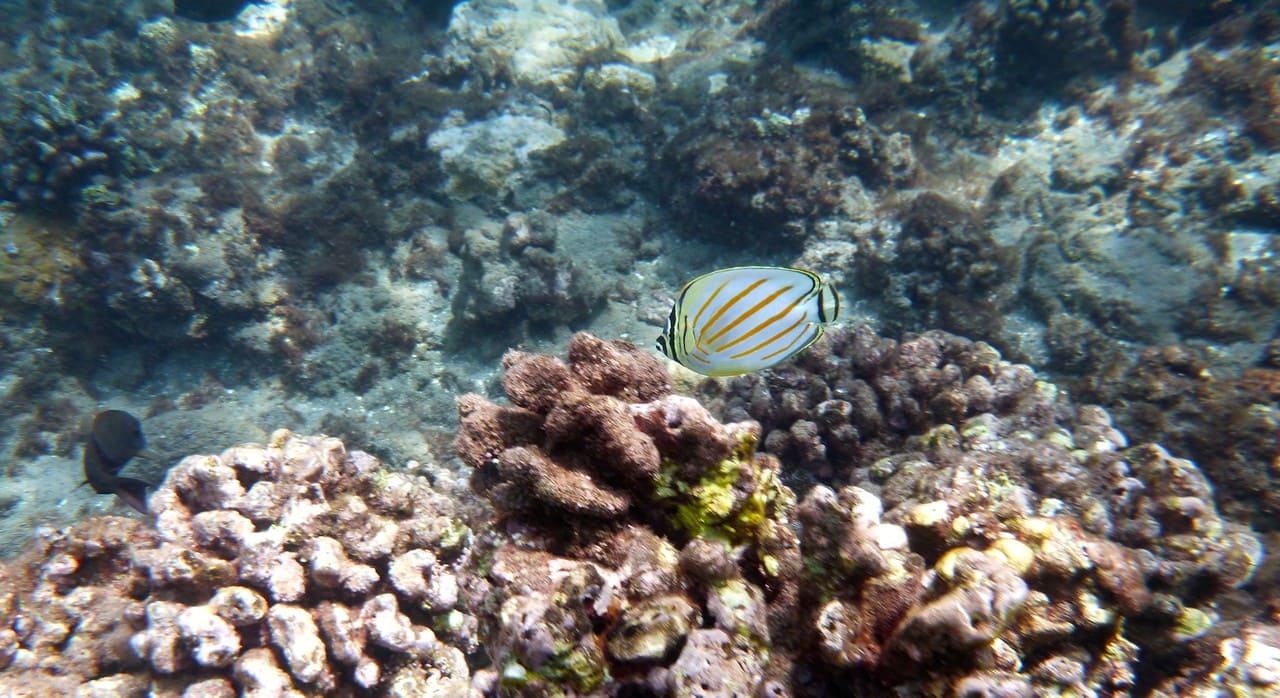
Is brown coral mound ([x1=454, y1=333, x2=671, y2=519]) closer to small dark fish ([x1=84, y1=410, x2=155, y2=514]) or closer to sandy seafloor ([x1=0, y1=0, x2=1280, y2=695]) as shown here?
sandy seafloor ([x1=0, y1=0, x2=1280, y2=695])

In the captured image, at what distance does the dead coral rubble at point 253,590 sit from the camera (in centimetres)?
303

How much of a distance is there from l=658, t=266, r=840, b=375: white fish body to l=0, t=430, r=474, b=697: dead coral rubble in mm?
2152

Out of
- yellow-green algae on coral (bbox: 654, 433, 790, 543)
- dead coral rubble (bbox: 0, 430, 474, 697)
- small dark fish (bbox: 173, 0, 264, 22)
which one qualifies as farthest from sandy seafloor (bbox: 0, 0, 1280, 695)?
yellow-green algae on coral (bbox: 654, 433, 790, 543)

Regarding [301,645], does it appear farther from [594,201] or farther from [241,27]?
[241,27]

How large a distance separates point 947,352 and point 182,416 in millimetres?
7754

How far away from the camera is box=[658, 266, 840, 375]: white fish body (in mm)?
2182

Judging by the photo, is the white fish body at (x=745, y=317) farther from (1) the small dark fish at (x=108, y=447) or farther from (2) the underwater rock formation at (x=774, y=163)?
(1) the small dark fish at (x=108, y=447)

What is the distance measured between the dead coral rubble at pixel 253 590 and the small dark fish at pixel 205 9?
10725 mm

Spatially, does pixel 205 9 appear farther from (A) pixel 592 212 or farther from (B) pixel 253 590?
(B) pixel 253 590

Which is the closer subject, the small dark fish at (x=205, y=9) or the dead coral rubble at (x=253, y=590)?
the dead coral rubble at (x=253, y=590)

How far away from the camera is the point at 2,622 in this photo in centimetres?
344

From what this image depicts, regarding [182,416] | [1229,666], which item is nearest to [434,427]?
[182,416]

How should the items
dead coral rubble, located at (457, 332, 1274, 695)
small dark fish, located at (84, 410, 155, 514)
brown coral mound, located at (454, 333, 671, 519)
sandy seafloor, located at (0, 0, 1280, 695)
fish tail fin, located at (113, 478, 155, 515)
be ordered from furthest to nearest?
sandy seafloor, located at (0, 0, 1280, 695) → small dark fish, located at (84, 410, 155, 514) → fish tail fin, located at (113, 478, 155, 515) → brown coral mound, located at (454, 333, 671, 519) → dead coral rubble, located at (457, 332, 1274, 695)

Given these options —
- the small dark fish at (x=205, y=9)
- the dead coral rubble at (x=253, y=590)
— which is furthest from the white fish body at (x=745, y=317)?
the small dark fish at (x=205, y=9)
